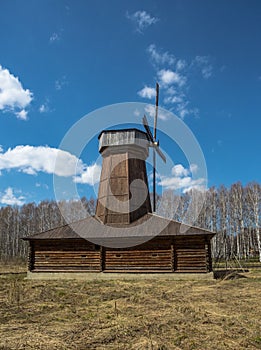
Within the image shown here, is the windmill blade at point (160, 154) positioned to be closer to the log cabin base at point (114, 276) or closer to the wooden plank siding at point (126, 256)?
the wooden plank siding at point (126, 256)

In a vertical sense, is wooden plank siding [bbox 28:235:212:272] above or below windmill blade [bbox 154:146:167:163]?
below

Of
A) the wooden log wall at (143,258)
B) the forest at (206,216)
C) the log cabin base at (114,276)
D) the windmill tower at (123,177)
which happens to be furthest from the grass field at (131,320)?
the forest at (206,216)

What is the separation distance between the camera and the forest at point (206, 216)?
1267 inches

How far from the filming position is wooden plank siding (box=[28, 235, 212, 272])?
15.8 m

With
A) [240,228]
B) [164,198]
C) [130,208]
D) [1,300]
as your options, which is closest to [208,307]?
[1,300]

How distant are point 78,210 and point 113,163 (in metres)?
24.1

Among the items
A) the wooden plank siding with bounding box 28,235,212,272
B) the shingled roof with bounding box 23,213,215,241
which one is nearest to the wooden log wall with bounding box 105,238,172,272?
the wooden plank siding with bounding box 28,235,212,272

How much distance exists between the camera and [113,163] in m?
19.2

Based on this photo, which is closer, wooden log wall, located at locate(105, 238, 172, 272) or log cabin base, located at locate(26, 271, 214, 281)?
log cabin base, located at locate(26, 271, 214, 281)

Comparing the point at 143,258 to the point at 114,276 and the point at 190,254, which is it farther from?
the point at 190,254

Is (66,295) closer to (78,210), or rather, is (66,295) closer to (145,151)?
(145,151)

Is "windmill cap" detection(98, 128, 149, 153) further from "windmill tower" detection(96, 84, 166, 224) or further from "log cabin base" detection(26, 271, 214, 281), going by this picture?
"log cabin base" detection(26, 271, 214, 281)

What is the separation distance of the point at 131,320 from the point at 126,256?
9.75 meters

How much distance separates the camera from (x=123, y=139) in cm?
1923
